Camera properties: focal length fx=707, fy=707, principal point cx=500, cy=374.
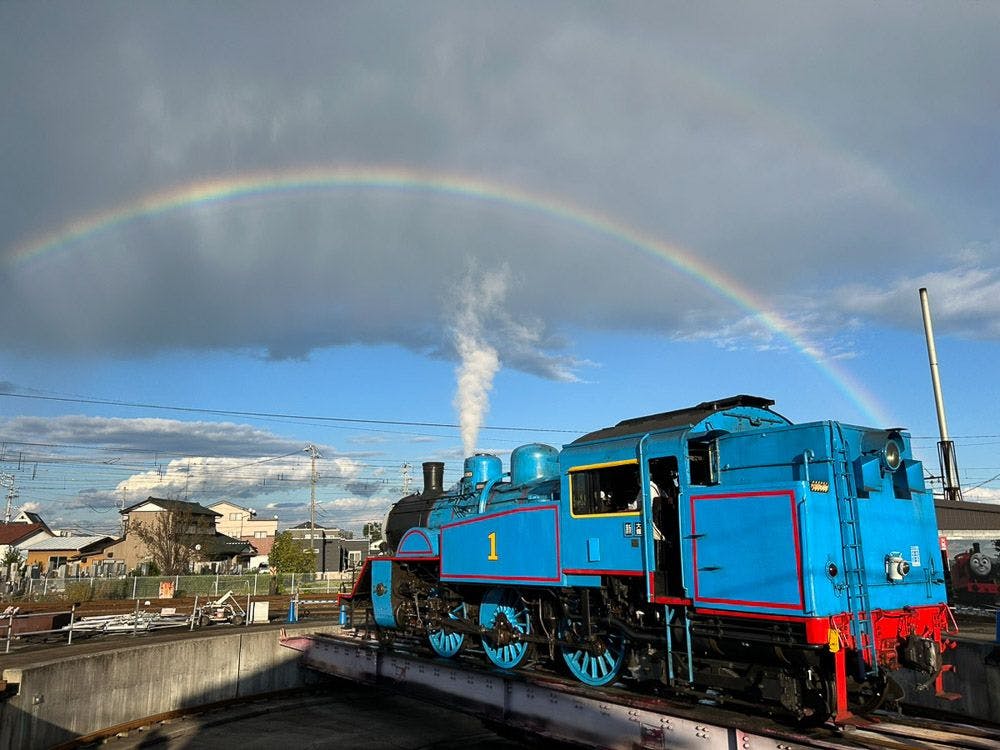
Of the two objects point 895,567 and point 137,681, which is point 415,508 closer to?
point 137,681

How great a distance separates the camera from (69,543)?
60.7m

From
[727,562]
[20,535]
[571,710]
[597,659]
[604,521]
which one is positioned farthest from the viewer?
[20,535]

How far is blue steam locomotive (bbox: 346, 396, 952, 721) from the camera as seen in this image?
7078mm

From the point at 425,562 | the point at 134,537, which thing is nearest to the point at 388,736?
the point at 425,562

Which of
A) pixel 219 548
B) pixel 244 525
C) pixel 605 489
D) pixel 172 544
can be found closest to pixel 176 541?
pixel 172 544

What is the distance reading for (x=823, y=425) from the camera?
24.7 ft

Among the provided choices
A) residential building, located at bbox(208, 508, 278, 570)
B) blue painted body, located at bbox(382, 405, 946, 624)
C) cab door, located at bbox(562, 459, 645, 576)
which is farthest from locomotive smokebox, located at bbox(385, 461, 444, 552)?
residential building, located at bbox(208, 508, 278, 570)

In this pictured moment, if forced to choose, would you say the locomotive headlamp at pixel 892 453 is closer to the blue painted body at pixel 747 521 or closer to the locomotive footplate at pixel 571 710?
the blue painted body at pixel 747 521

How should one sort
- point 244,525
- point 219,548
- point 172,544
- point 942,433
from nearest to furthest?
1. point 942,433
2. point 172,544
3. point 219,548
4. point 244,525

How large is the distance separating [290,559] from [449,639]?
3674 centimetres

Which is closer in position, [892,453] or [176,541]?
[892,453]

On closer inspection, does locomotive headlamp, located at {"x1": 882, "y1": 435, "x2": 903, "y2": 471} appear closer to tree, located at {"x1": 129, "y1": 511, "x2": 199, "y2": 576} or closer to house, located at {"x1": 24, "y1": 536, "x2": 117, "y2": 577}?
tree, located at {"x1": 129, "y1": 511, "x2": 199, "y2": 576}

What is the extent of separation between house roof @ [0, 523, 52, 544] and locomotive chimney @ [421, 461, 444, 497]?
65187 millimetres

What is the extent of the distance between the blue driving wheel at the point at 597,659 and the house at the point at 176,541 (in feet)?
142
